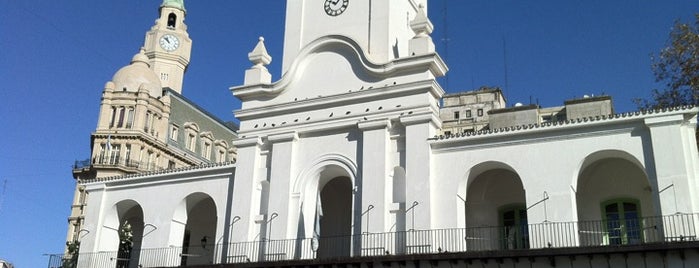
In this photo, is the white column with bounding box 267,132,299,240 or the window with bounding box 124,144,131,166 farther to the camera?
the window with bounding box 124,144,131,166

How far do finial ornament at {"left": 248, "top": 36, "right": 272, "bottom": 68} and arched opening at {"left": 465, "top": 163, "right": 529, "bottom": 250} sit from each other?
953cm

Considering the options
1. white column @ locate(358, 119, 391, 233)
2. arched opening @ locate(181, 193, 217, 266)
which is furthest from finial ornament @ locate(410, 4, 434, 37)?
arched opening @ locate(181, 193, 217, 266)

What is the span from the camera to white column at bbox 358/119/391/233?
24984 mm

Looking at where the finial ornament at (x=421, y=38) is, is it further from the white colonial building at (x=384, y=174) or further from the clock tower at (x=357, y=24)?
the clock tower at (x=357, y=24)

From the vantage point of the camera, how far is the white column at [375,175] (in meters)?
25.0

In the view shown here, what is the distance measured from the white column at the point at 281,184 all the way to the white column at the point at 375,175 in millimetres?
2869

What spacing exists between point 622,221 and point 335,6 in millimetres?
13275

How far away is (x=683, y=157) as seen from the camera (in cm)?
2188

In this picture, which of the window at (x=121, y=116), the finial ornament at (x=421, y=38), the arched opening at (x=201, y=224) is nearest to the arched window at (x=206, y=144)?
the window at (x=121, y=116)

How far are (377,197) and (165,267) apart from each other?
27.1ft

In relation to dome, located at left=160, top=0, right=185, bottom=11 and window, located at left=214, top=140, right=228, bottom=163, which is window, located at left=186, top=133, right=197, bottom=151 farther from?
dome, located at left=160, top=0, right=185, bottom=11

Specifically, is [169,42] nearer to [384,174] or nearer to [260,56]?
[260,56]

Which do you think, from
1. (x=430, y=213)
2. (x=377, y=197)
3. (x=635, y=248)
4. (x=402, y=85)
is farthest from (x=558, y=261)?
(x=402, y=85)

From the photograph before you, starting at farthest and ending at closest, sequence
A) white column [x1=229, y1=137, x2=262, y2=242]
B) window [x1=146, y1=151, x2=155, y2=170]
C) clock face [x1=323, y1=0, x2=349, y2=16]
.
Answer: window [x1=146, y1=151, x2=155, y2=170], clock face [x1=323, y1=0, x2=349, y2=16], white column [x1=229, y1=137, x2=262, y2=242]
